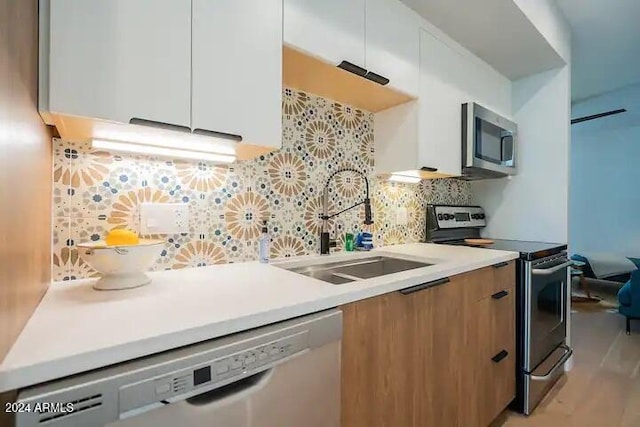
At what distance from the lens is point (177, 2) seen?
0.94 meters

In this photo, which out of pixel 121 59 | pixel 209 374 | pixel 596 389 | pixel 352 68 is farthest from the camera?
pixel 596 389

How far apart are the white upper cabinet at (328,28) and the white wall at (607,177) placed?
14.4 ft

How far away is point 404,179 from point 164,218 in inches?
58.8

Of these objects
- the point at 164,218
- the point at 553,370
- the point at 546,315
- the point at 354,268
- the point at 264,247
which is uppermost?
the point at 164,218

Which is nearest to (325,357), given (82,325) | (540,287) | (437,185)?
(82,325)

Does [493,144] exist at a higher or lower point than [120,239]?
higher

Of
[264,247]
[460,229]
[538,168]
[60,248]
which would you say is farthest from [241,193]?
[538,168]

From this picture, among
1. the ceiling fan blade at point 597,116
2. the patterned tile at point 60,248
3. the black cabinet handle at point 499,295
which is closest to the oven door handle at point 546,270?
the black cabinet handle at point 499,295

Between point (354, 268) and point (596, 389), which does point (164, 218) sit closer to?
point (354, 268)

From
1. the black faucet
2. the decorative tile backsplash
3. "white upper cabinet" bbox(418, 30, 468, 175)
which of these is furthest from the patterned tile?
"white upper cabinet" bbox(418, 30, 468, 175)

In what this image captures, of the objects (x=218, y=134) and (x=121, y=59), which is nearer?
(x=121, y=59)

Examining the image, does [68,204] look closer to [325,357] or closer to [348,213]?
[325,357]

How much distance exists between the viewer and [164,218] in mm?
1224

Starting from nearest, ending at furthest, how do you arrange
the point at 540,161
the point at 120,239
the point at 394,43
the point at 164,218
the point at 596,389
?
the point at 120,239
the point at 164,218
the point at 394,43
the point at 596,389
the point at 540,161
